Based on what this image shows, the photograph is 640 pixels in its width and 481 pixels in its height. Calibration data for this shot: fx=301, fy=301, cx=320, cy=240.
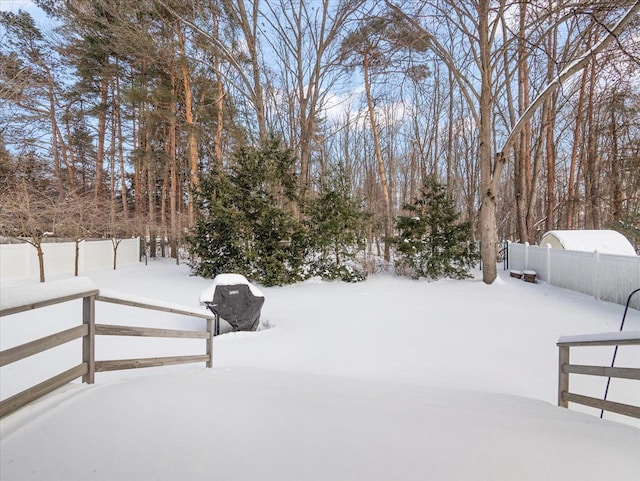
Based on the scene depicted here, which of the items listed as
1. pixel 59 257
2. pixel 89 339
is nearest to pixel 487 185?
pixel 89 339

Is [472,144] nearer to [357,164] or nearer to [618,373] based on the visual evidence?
[357,164]

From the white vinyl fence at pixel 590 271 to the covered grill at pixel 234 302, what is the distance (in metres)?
7.49

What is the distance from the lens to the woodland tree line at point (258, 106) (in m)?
8.66

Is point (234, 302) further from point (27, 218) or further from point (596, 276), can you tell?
point (27, 218)

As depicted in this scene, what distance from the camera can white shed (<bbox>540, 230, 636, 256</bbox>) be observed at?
9.15m

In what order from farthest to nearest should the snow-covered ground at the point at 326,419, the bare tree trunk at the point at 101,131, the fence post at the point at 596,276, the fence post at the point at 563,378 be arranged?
the bare tree trunk at the point at 101,131
the fence post at the point at 596,276
the fence post at the point at 563,378
the snow-covered ground at the point at 326,419

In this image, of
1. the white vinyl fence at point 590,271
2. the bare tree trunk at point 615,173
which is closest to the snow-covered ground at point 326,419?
the white vinyl fence at point 590,271

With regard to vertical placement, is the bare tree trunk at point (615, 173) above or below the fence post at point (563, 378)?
above

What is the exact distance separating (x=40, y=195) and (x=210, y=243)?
7.39 metres

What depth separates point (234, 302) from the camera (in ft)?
17.6

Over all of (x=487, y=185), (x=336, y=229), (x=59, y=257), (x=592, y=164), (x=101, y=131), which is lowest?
(x=59, y=257)

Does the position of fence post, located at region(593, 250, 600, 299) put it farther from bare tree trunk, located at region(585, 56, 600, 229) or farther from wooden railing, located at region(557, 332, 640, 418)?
bare tree trunk, located at region(585, 56, 600, 229)

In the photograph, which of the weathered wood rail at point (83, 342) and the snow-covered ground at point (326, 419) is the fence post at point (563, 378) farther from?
the weathered wood rail at point (83, 342)

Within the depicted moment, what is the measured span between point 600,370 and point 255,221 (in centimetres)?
861
